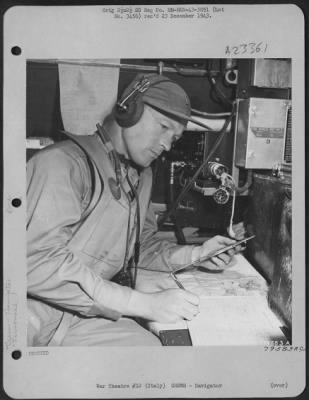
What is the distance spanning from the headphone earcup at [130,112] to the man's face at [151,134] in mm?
10

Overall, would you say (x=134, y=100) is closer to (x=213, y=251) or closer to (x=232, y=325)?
(x=213, y=251)

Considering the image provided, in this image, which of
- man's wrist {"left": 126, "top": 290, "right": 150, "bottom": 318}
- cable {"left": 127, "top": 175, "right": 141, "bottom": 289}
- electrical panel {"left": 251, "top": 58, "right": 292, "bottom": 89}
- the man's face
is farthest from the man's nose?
man's wrist {"left": 126, "top": 290, "right": 150, "bottom": 318}

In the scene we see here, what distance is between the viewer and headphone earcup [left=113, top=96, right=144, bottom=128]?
0.76 metres

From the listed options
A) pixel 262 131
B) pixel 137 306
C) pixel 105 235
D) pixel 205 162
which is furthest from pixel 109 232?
pixel 262 131

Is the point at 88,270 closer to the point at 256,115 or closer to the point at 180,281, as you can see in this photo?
the point at 180,281

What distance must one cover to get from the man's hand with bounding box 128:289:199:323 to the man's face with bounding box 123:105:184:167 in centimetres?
32

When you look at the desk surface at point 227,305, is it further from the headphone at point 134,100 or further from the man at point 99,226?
the headphone at point 134,100

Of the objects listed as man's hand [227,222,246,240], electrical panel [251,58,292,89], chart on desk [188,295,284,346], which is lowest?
chart on desk [188,295,284,346]

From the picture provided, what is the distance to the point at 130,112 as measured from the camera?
2.49 feet

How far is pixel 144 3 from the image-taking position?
75cm

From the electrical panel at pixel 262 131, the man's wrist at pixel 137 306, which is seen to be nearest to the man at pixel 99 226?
the man's wrist at pixel 137 306

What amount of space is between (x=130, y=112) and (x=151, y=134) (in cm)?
7

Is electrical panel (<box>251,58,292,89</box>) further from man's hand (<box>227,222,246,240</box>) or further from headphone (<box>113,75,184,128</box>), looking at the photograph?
man's hand (<box>227,222,246,240</box>)

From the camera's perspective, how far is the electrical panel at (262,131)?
2.57ft
